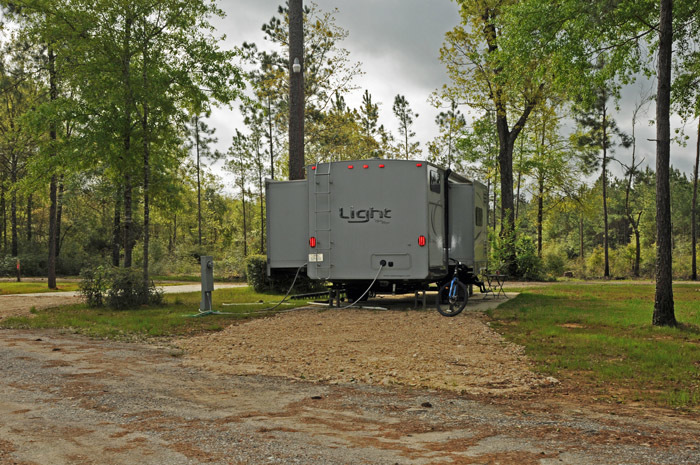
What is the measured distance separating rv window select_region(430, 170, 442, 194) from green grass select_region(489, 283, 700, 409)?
2.84 meters

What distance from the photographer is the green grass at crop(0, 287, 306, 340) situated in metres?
10.6

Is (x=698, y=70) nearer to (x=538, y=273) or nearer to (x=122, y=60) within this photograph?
(x=538, y=273)

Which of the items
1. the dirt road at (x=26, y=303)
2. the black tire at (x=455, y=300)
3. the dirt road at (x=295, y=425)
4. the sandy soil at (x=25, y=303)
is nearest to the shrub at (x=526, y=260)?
the black tire at (x=455, y=300)

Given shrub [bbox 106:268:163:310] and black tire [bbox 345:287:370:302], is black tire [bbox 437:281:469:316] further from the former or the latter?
shrub [bbox 106:268:163:310]

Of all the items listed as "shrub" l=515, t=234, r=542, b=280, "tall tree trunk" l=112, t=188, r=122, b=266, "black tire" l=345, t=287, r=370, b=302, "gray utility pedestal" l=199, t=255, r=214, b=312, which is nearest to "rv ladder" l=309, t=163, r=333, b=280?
"black tire" l=345, t=287, r=370, b=302

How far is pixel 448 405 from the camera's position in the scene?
5531 millimetres

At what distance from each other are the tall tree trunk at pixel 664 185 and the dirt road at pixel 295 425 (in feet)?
17.2

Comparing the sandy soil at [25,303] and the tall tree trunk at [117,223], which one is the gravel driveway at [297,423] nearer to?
the sandy soil at [25,303]

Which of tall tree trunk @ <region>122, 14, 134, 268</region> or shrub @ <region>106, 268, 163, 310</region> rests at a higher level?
tall tree trunk @ <region>122, 14, 134, 268</region>

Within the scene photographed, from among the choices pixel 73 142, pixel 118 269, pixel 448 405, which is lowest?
pixel 448 405

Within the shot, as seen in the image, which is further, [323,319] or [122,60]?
[122,60]

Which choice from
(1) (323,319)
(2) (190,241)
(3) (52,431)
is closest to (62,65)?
(1) (323,319)

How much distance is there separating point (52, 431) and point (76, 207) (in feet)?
114

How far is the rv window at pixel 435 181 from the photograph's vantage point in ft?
42.2
